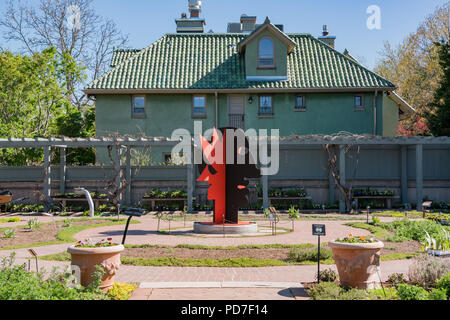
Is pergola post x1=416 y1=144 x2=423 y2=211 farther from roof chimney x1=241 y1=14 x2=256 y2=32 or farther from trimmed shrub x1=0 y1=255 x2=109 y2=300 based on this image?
trimmed shrub x1=0 y1=255 x2=109 y2=300

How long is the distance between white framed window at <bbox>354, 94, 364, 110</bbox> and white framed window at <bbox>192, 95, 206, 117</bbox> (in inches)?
336

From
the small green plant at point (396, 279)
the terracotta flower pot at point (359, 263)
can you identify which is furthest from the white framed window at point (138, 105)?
the terracotta flower pot at point (359, 263)

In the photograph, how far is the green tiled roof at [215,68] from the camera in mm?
26719

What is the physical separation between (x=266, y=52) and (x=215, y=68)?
3.07 metres

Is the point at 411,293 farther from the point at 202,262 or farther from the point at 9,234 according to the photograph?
the point at 9,234

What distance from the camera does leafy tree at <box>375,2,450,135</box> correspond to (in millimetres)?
36312

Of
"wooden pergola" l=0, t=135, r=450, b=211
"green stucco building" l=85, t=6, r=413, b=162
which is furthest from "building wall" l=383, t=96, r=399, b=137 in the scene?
"wooden pergola" l=0, t=135, r=450, b=211

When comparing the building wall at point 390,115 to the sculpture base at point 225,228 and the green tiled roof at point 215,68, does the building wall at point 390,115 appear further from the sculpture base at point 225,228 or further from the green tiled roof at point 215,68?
the sculpture base at point 225,228

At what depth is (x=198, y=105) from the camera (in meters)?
27.4

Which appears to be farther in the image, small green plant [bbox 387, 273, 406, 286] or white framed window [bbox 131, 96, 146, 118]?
white framed window [bbox 131, 96, 146, 118]

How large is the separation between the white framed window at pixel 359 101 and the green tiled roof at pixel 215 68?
0.87m

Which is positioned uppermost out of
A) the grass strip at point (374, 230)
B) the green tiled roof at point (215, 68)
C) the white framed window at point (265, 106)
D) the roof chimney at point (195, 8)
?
the roof chimney at point (195, 8)

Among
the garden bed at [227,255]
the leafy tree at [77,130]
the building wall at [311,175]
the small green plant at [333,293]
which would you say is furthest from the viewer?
the leafy tree at [77,130]
